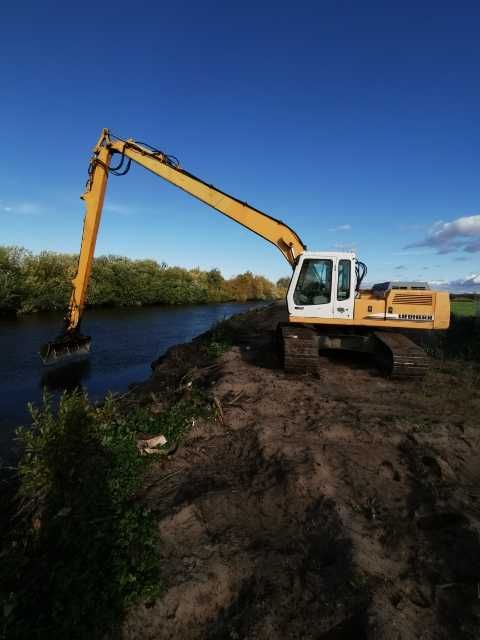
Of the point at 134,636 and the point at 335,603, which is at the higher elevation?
the point at 335,603

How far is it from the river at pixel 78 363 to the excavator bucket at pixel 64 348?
0.40m

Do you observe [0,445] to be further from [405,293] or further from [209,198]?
[405,293]

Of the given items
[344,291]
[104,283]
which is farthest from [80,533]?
→ [104,283]

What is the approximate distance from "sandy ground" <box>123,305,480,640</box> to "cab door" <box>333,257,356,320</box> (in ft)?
9.02

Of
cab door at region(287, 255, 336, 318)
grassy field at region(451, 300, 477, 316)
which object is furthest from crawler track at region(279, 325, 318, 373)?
grassy field at region(451, 300, 477, 316)

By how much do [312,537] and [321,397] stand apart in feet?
10.8

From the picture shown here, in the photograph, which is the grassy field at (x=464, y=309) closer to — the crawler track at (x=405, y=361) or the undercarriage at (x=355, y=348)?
the undercarriage at (x=355, y=348)

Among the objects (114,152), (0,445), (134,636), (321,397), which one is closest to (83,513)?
(134,636)

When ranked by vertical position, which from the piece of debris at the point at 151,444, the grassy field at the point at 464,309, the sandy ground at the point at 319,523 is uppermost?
the grassy field at the point at 464,309

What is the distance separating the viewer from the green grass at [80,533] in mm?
2662

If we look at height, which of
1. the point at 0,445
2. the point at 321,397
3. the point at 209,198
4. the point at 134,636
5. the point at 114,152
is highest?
the point at 114,152

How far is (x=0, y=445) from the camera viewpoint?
7.12m

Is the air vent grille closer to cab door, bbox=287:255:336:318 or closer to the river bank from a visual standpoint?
cab door, bbox=287:255:336:318

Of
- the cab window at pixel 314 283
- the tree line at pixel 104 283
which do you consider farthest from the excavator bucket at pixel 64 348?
the tree line at pixel 104 283
